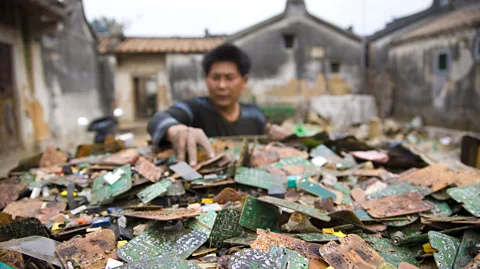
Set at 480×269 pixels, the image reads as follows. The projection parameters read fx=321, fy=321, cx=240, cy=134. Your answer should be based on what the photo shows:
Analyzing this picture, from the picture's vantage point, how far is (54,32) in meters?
7.27

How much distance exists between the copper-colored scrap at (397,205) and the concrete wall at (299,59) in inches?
397

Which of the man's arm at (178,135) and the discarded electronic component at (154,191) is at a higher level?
the man's arm at (178,135)

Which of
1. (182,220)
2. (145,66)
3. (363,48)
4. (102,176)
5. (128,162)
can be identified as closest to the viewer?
(182,220)

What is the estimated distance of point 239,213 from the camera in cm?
182

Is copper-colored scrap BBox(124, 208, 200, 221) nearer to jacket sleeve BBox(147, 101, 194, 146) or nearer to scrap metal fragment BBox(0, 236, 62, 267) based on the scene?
scrap metal fragment BBox(0, 236, 62, 267)

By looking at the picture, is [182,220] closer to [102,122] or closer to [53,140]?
[53,140]

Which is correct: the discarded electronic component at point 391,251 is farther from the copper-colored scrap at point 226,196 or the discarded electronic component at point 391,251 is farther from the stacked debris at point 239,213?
the copper-colored scrap at point 226,196

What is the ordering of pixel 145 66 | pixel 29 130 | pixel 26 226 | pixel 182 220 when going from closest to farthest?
pixel 26 226 → pixel 182 220 → pixel 29 130 → pixel 145 66

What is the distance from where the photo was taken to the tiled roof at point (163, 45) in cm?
1094

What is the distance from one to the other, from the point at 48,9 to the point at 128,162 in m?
4.68

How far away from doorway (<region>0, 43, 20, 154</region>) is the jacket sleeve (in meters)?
3.86

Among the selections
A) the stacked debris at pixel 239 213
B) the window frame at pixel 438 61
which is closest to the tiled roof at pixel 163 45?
the window frame at pixel 438 61

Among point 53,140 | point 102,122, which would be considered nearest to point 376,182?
point 53,140

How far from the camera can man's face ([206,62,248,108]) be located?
3.71 m
